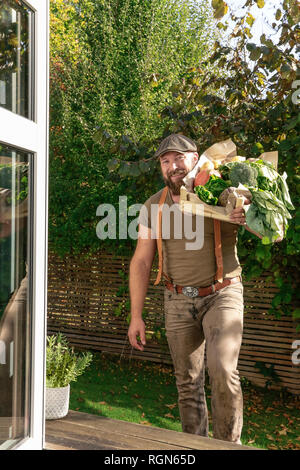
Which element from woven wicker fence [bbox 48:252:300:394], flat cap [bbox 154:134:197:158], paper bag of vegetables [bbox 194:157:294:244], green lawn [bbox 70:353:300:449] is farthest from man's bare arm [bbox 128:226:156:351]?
woven wicker fence [bbox 48:252:300:394]

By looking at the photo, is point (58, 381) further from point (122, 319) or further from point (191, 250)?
point (122, 319)

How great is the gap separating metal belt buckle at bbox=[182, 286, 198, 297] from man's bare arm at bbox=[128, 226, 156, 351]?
1.23 feet

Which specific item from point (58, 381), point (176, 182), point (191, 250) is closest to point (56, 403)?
point (58, 381)

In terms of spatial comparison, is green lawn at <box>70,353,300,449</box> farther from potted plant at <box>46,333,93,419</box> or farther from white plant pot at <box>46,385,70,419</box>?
white plant pot at <box>46,385,70,419</box>

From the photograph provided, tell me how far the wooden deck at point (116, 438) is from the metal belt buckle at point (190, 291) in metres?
0.79

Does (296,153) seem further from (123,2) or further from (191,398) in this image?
(123,2)

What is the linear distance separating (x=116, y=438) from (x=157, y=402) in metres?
3.35

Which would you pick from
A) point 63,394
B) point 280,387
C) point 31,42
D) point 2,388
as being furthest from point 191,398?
point 280,387

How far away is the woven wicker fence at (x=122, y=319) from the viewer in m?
6.05

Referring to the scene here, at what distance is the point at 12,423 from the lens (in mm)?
2055

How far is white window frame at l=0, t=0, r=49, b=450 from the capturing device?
2.15 m

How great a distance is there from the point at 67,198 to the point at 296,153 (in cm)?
419

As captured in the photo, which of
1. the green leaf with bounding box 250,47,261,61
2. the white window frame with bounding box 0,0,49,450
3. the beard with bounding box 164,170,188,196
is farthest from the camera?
the green leaf with bounding box 250,47,261,61

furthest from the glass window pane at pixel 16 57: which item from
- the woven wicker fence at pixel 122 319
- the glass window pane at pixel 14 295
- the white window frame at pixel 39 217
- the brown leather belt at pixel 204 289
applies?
the woven wicker fence at pixel 122 319
